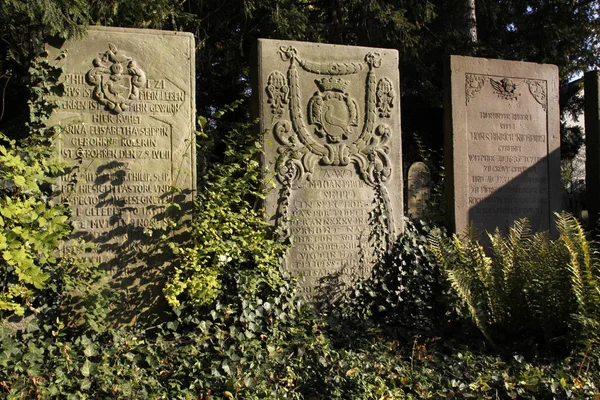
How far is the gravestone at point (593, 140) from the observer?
24.9ft

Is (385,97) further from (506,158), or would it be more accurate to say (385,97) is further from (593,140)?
(593,140)

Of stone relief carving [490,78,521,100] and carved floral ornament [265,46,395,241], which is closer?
carved floral ornament [265,46,395,241]

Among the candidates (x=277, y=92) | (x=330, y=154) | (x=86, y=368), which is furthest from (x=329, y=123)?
(x=86, y=368)

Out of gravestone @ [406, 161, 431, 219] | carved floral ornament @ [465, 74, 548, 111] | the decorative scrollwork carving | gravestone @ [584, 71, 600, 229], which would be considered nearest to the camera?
carved floral ornament @ [465, 74, 548, 111]

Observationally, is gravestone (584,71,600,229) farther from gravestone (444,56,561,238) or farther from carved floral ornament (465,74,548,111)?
carved floral ornament (465,74,548,111)

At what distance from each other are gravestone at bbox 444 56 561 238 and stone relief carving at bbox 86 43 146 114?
354cm

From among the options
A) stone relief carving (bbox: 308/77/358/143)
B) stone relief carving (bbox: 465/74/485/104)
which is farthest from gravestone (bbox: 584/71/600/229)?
stone relief carving (bbox: 308/77/358/143)

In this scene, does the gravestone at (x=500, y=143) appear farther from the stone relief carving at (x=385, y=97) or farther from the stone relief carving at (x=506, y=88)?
the stone relief carving at (x=385, y=97)

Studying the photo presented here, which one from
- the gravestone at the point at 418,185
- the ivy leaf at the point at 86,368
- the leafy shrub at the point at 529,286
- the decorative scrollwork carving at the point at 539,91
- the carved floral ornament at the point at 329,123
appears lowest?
the ivy leaf at the point at 86,368

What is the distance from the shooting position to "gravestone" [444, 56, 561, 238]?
6.39 metres

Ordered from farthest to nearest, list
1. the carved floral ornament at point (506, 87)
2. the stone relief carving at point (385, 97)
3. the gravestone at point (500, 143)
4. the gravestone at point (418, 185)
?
1. the gravestone at point (418, 185)
2. the carved floral ornament at point (506, 87)
3. the gravestone at point (500, 143)
4. the stone relief carving at point (385, 97)

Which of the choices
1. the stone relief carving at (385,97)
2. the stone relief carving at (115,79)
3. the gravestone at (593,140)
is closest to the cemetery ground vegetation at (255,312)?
the stone relief carving at (115,79)

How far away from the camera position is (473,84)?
650 cm

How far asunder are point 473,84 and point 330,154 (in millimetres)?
2173
